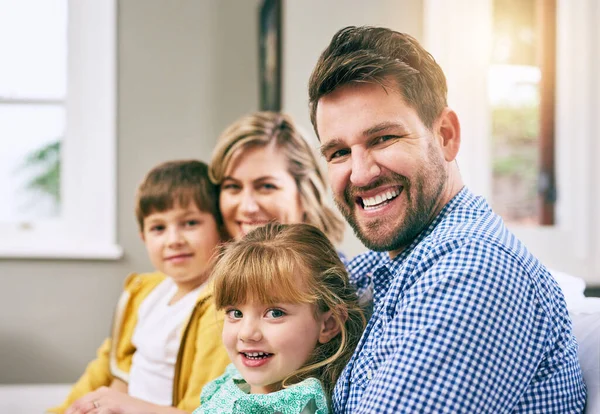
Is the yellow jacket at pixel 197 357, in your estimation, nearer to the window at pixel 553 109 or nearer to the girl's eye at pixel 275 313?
the girl's eye at pixel 275 313

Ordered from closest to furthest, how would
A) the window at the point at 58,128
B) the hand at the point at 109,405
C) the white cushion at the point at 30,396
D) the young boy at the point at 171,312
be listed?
1. the hand at the point at 109,405
2. the young boy at the point at 171,312
3. the white cushion at the point at 30,396
4. the window at the point at 58,128

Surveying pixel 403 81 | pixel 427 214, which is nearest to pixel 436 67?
pixel 403 81

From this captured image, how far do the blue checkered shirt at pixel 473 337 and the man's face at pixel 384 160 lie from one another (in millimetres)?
98

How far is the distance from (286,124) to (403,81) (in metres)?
0.78

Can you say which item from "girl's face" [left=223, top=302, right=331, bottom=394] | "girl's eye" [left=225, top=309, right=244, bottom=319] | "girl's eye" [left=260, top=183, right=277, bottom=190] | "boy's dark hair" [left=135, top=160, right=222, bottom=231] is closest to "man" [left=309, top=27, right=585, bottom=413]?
"girl's face" [left=223, top=302, right=331, bottom=394]

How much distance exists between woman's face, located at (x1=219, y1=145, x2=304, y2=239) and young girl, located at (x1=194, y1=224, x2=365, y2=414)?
1.54 feet

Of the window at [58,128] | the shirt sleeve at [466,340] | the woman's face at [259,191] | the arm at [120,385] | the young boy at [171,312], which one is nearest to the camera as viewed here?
the shirt sleeve at [466,340]

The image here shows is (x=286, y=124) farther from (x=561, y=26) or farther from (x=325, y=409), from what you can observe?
(x=561, y=26)

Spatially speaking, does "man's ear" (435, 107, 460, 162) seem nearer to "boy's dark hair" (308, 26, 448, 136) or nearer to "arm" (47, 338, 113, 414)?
"boy's dark hair" (308, 26, 448, 136)

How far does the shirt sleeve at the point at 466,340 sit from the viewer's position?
795mm

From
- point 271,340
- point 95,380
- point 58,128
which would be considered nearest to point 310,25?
point 58,128

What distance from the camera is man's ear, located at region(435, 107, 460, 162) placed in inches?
42.5

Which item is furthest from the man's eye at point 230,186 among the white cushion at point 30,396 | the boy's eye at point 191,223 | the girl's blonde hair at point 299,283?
the white cushion at point 30,396

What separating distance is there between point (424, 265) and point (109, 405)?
75 cm
